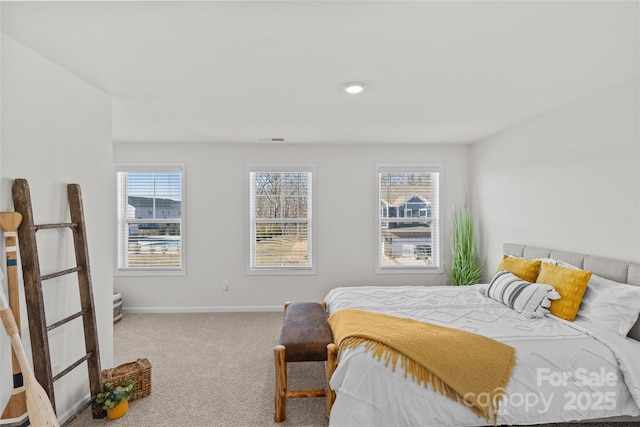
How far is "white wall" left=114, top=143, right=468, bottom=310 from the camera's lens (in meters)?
4.81

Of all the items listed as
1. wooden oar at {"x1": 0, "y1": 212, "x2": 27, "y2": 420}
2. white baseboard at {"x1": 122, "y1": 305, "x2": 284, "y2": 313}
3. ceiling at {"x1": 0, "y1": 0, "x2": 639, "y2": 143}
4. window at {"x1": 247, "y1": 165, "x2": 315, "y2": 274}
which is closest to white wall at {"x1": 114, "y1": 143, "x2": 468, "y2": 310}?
white baseboard at {"x1": 122, "y1": 305, "x2": 284, "y2": 313}

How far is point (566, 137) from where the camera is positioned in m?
3.10

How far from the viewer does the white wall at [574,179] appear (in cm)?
251

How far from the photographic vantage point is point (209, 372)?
3.04 m

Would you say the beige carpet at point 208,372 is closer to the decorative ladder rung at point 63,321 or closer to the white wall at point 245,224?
the white wall at point 245,224

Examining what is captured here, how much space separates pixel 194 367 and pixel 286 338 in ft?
4.05

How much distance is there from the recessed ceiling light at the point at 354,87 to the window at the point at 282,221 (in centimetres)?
225

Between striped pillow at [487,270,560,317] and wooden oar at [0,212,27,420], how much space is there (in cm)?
339

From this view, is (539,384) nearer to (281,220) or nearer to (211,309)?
(281,220)

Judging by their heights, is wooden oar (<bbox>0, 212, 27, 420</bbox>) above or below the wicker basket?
above

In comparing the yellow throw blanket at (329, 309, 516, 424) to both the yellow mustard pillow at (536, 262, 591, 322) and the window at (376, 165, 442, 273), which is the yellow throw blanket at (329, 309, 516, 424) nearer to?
the yellow mustard pillow at (536, 262, 591, 322)

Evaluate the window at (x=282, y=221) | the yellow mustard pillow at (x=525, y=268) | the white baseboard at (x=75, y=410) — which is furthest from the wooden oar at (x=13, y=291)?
the yellow mustard pillow at (x=525, y=268)

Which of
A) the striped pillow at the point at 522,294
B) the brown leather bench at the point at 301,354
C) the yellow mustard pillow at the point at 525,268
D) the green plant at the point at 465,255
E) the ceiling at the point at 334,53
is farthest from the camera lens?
the green plant at the point at 465,255

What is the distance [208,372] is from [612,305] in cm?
320
